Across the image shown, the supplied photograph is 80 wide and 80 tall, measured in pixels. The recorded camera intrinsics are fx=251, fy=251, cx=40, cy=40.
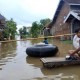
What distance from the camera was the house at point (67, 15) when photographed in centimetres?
2818

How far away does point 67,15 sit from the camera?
2947 cm

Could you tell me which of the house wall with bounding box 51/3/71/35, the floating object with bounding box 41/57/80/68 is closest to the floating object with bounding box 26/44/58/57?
the floating object with bounding box 41/57/80/68

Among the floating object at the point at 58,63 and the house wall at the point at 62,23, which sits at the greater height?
the house wall at the point at 62,23

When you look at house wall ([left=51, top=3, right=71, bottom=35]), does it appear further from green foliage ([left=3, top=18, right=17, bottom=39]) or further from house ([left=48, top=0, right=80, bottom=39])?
green foliage ([left=3, top=18, right=17, bottom=39])

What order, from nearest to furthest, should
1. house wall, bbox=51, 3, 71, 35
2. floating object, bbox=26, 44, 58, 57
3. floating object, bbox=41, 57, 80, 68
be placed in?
floating object, bbox=41, 57, 80, 68 < floating object, bbox=26, 44, 58, 57 < house wall, bbox=51, 3, 71, 35

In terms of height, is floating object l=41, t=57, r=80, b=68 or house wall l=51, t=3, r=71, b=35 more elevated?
house wall l=51, t=3, r=71, b=35

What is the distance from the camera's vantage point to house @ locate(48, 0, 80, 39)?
92.5 feet

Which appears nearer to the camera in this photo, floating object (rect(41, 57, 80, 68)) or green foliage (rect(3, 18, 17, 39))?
floating object (rect(41, 57, 80, 68))

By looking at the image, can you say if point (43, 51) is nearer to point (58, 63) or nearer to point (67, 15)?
point (58, 63)

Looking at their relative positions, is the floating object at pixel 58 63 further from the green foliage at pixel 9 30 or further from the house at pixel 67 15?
the green foliage at pixel 9 30

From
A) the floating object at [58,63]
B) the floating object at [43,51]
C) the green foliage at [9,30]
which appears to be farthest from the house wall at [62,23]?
the floating object at [58,63]

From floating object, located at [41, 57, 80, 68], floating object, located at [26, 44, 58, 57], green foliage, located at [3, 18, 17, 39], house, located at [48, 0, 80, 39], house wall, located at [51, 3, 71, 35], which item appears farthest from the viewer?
green foliage, located at [3, 18, 17, 39]

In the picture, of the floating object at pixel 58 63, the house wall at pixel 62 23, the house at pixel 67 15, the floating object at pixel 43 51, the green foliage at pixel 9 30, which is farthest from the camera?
the green foliage at pixel 9 30

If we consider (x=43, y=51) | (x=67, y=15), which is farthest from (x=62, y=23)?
(x=43, y=51)
